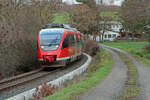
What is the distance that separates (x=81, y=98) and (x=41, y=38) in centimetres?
840

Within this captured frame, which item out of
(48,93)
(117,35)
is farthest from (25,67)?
(117,35)

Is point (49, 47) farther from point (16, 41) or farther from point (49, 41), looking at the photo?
point (16, 41)

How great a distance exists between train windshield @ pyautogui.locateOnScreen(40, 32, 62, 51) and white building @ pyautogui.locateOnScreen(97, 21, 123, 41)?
51848 mm

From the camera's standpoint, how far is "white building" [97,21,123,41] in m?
66.5

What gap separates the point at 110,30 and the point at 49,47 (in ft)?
209

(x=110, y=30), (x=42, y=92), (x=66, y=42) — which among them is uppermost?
(x=66, y=42)

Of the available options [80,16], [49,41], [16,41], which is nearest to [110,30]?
[80,16]

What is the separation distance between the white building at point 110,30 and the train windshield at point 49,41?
5185cm

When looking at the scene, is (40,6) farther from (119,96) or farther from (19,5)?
(119,96)

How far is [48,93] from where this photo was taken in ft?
26.8

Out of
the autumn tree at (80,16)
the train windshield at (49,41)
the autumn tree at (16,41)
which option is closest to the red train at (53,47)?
the train windshield at (49,41)

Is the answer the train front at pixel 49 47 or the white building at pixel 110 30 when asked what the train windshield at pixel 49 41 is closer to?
the train front at pixel 49 47

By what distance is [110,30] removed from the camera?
249ft

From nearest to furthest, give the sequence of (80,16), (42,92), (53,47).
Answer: (42,92) → (53,47) → (80,16)
